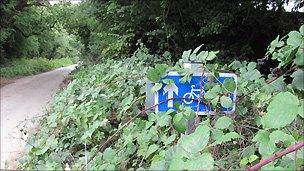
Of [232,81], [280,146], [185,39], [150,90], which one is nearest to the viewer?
[280,146]

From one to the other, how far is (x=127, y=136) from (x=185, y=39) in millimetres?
7725

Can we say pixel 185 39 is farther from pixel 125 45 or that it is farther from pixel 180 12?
pixel 125 45

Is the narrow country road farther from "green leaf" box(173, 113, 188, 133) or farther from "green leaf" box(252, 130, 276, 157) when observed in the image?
"green leaf" box(252, 130, 276, 157)

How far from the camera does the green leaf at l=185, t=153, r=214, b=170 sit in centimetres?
96

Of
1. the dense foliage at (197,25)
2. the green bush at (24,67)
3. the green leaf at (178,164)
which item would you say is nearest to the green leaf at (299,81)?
the green leaf at (178,164)

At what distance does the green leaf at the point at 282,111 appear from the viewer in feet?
3.22

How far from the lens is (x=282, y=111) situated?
3.26ft

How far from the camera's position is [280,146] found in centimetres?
146

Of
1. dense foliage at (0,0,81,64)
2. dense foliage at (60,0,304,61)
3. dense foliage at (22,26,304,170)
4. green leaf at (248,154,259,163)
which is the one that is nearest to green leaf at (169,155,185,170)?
dense foliage at (22,26,304,170)

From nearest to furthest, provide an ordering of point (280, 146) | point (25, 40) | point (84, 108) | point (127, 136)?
1. point (280, 146)
2. point (127, 136)
3. point (84, 108)
4. point (25, 40)

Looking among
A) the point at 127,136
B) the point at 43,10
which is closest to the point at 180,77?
the point at 127,136

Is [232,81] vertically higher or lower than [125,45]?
higher

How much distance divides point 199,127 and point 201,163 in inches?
6.7

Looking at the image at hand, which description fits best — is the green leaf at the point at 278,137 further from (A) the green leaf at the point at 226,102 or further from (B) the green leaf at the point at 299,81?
(A) the green leaf at the point at 226,102
